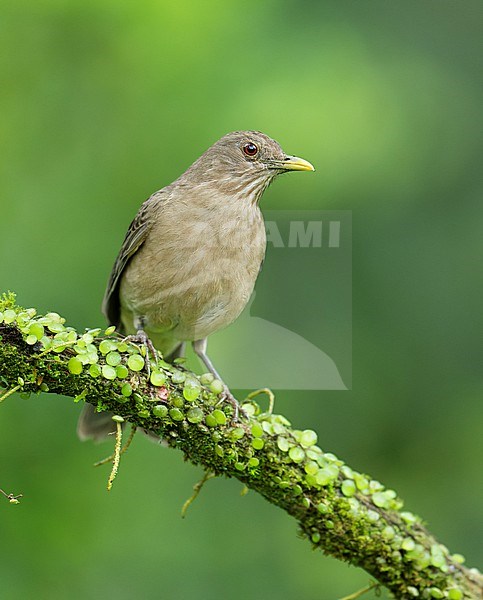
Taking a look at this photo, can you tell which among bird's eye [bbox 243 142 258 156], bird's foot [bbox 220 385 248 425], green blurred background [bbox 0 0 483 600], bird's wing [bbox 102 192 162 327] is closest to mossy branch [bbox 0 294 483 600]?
bird's foot [bbox 220 385 248 425]

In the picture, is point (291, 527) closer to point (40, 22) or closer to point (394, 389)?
point (394, 389)

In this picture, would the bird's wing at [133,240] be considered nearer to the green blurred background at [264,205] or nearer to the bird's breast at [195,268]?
the bird's breast at [195,268]

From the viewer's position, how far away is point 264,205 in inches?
234

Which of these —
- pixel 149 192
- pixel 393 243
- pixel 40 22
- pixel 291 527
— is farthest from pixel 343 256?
pixel 40 22

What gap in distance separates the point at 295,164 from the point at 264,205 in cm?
139

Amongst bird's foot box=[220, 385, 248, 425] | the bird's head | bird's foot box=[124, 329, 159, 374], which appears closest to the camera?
bird's foot box=[124, 329, 159, 374]

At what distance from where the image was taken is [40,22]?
18.8ft

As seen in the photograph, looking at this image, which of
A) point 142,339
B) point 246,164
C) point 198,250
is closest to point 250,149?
point 246,164

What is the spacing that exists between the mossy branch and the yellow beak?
4.48 ft

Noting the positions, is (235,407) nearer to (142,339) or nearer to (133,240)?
(142,339)

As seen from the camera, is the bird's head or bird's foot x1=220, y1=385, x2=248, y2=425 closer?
bird's foot x1=220, y1=385, x2=248, y2=425

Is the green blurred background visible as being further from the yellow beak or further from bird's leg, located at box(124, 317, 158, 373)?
the yellow beak

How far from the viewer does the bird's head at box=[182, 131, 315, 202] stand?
4582 millimetres

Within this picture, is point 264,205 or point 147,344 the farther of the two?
point 264,205
